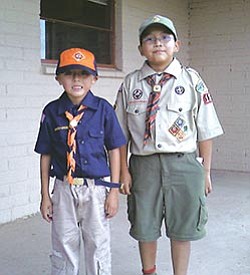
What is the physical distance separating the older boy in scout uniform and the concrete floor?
2.14 feet

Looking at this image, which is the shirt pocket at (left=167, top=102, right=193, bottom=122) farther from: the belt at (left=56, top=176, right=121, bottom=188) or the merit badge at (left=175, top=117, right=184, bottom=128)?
the belt at (left=56, top=176, right=121, bottom=188)

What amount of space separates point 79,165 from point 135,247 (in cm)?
153

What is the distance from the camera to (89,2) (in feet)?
17.2

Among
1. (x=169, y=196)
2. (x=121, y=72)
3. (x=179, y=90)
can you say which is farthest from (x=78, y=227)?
(x=121, y=72)

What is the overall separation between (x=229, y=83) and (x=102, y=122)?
15.8 ft

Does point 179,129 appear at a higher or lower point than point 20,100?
lower

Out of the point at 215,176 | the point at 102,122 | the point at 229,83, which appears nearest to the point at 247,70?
the point at 229,83

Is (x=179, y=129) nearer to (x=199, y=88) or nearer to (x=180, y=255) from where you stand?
(x=199, y=88)

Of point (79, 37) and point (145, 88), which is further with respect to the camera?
point (79, 37)

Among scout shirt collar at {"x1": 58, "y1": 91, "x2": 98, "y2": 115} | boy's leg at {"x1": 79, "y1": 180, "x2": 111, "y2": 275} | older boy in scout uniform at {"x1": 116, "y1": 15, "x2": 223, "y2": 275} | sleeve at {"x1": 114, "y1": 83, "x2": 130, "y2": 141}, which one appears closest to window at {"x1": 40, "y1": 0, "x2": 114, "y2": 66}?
sleeve at {"x1": 114, "y1": 83, "x2": 130, "y2": 141}

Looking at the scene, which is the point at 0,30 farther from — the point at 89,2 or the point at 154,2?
the point at 154,2

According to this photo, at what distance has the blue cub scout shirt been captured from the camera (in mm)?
2197

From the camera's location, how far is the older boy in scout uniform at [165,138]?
2.44m

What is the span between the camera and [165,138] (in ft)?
8.00
